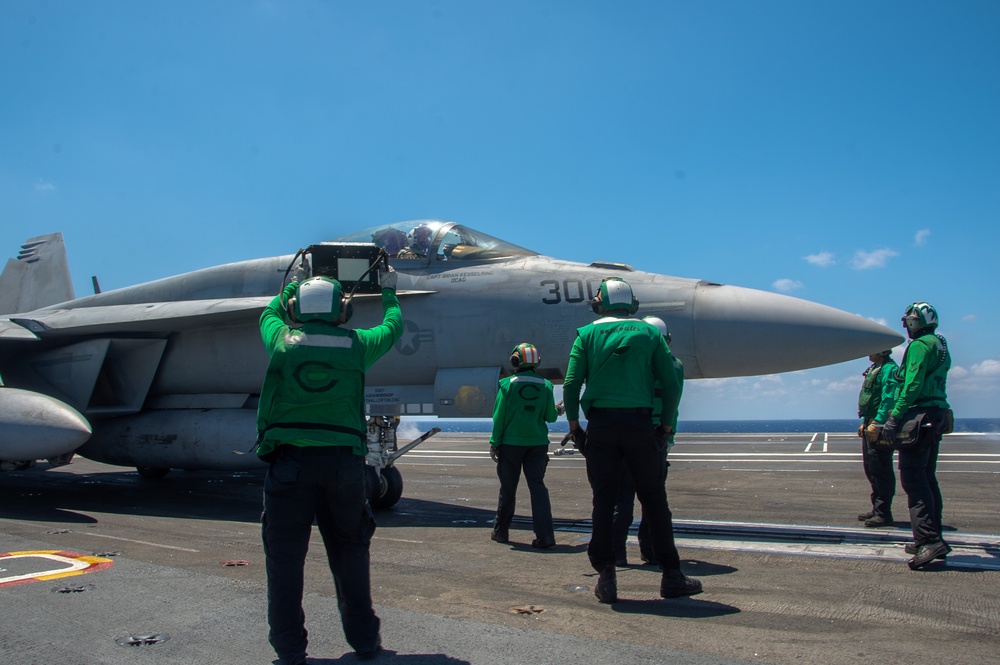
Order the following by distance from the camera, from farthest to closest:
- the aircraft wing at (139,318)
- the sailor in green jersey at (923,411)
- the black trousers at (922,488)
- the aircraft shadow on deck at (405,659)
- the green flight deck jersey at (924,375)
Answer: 1. the aircraft wing at (139,318)
2. the green flight deck jersey at (924,375)
3. the sailor in green jersey at (923,411)
4. the black trousers at (922,488)
5. the aircraft shadow on deck at (405,659)

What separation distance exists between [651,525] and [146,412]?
846 centimetres

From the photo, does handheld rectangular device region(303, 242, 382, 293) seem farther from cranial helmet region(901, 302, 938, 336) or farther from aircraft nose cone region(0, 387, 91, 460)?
aircraft nose cone region(0, 387, 91, 460)

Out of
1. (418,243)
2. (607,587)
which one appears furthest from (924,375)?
(418,243)

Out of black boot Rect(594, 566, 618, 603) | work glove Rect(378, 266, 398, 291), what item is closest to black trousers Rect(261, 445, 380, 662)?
work glove Rect(378, 266, 398, 291)

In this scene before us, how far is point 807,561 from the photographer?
5.60 m

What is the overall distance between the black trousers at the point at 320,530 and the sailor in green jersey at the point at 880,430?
5169 mm

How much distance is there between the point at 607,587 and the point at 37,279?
16266 mm

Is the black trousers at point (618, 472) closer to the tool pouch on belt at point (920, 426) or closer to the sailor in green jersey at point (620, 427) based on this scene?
the sailor in green jersey at point (620, 427)

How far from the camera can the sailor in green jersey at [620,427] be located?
178 inches

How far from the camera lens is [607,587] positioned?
444 centimetres

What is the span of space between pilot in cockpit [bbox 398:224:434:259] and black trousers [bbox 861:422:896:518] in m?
5.35

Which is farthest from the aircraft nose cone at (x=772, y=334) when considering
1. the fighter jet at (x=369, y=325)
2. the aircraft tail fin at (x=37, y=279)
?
the aircraft tail fin at (x=37, y=279)

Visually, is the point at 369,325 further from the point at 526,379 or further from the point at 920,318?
the point at 920,318

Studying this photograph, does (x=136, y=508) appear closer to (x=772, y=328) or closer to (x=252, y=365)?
(x=252, y=365)
